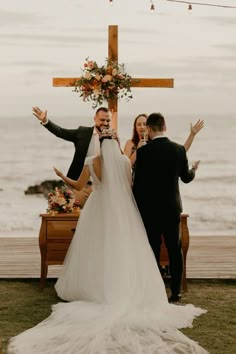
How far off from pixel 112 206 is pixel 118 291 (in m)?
0.67

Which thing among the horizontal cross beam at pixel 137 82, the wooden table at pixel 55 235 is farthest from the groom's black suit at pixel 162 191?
Result: the horizontal cross beam at pixel 137 82

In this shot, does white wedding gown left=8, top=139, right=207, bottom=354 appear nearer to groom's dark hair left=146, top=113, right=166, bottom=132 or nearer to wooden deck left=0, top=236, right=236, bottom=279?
groom's dark hair left=146, top=113, right=166, bottom=132

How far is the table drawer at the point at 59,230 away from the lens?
6.88 metres

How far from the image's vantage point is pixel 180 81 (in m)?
25.7

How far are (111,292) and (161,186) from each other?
82 centimetres

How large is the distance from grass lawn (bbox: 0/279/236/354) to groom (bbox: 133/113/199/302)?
1.22 ft

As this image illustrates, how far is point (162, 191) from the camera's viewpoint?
6168 millimetres

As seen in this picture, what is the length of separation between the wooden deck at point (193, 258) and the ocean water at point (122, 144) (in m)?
10.7

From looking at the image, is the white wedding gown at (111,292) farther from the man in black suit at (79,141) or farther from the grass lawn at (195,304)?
the man in black suit at (79,141)

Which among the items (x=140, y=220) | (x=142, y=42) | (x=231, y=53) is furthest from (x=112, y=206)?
(x=231, y=53)

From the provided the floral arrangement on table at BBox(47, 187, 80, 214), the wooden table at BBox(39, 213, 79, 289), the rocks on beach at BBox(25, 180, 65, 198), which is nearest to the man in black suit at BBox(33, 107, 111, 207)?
the floral arrangement on table at BBox(47, 187, 80, 214)

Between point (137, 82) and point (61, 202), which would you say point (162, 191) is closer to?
point (61, 202)

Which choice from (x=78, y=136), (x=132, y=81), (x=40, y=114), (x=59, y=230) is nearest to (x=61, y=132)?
(x=78, y=136)

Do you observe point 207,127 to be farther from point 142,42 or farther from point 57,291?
point 57,291
